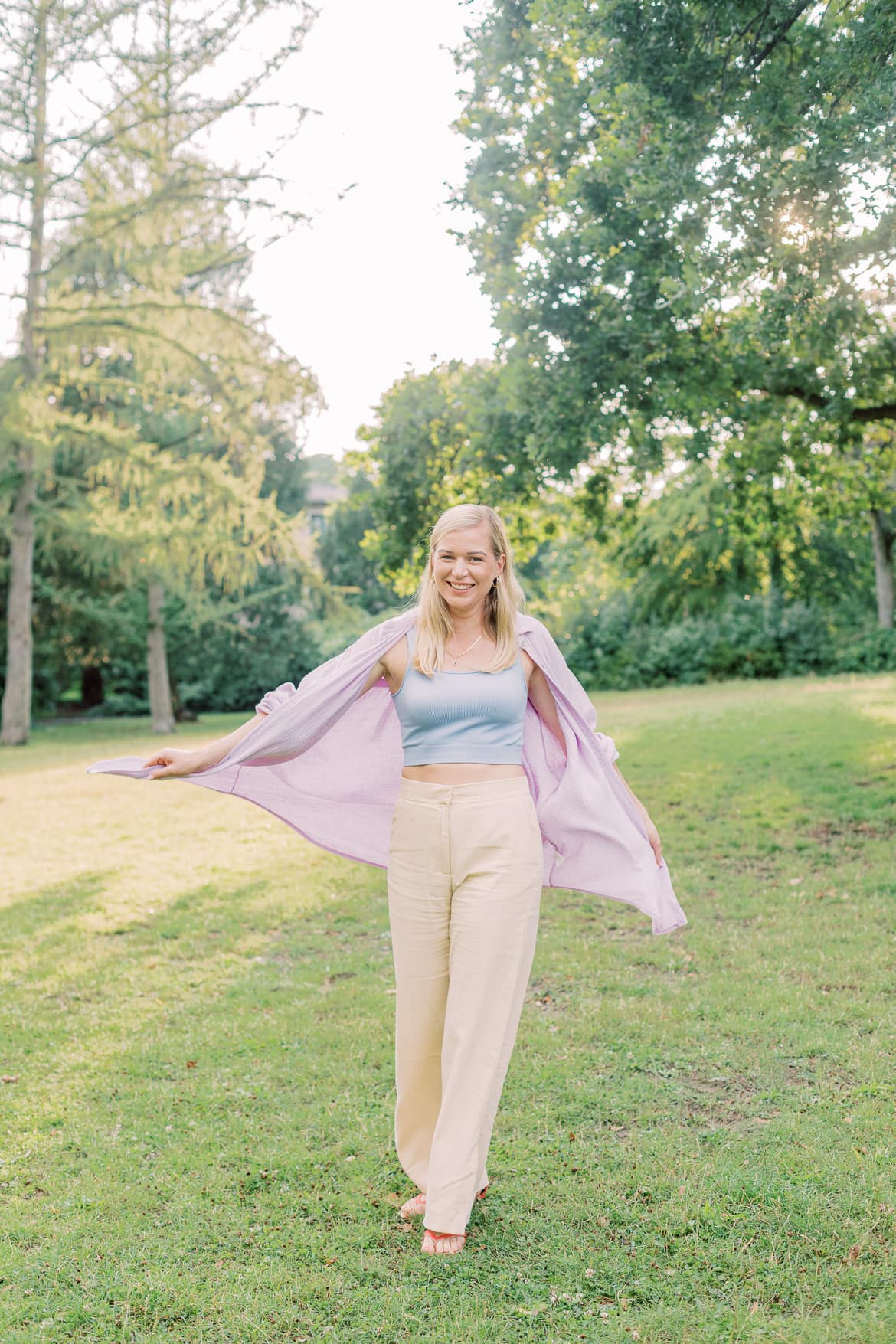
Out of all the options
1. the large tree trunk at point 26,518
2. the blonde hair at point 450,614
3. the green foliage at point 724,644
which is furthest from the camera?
the green foliage at point 724,644

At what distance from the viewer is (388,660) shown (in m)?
4.13

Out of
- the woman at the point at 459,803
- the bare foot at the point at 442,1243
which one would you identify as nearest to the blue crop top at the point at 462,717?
the woman at the point at 459,803

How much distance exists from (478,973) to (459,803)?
59cm

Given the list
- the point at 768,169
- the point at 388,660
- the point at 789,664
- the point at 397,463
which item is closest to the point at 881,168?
the point at 768,169

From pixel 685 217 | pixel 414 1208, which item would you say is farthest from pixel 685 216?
pixel 414 1208

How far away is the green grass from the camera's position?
12.0 ft

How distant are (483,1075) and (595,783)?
1204 mm

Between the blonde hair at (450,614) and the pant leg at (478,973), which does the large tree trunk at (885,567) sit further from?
the pant leg at (478,973)

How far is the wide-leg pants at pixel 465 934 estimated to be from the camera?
149 inches

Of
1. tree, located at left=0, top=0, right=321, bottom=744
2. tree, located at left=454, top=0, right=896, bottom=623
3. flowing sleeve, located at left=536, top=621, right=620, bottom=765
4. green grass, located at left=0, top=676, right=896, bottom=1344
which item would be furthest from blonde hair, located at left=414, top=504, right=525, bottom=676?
tree, located at left=0, top=0, right=321, bottom=744

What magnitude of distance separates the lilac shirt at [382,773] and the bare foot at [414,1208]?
1.31 metres

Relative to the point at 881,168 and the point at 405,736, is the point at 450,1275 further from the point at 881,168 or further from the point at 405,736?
the point at 881,168

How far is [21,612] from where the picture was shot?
84.7 feet

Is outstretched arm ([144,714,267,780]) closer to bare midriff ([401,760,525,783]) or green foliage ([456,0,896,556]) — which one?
bare midriff ([401,760,525,783])
